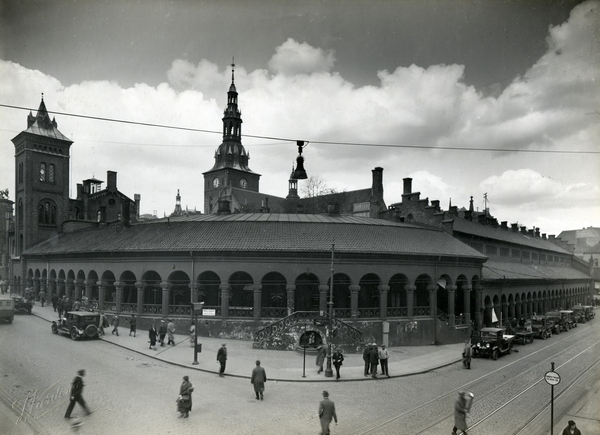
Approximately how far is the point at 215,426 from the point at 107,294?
28099mm

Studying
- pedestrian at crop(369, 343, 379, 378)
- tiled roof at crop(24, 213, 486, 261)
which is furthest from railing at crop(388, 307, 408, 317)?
pedestrian at crop(369, 343, 379, 378)

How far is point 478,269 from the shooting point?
36.5m

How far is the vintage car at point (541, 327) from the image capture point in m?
36.6

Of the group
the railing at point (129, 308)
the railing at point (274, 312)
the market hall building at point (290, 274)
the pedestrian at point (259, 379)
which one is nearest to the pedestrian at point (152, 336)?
the market hall building at point (290, 274)

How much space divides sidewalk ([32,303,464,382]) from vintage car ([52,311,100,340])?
0.77 meters

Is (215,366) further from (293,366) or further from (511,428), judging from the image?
(511,428)

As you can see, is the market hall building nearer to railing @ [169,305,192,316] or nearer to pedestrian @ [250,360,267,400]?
railing @ [169,305,192,316]

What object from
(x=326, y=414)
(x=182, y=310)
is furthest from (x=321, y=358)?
(x=182, y=310)

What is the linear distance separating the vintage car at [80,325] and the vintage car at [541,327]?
110ft

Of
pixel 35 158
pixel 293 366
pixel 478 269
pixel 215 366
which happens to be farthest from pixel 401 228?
pixel 35 158

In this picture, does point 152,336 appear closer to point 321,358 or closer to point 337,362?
point 321,358

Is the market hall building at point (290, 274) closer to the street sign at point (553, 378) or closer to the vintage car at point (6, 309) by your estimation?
the vintage car at point (6, 309)

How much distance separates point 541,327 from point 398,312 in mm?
14417

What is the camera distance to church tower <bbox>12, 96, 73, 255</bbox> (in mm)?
50469
